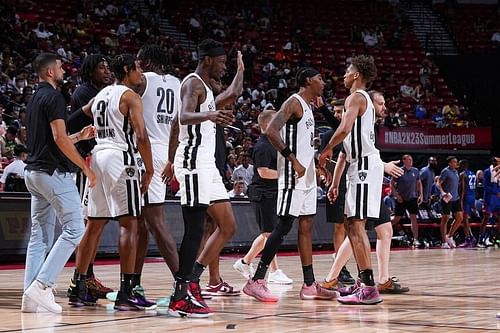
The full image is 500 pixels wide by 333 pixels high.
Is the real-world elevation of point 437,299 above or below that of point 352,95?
below

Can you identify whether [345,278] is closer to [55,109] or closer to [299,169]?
[299,169]

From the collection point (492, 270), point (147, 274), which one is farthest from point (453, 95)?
point (147, 274)

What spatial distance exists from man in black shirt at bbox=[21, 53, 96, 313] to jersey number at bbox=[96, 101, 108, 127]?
0.98 feet

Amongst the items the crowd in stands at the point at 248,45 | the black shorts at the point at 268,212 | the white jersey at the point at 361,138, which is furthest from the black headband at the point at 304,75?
the crowd in stands at the point at 248,45

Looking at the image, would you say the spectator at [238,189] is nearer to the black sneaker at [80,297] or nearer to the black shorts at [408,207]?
the black shorts at [408,207]

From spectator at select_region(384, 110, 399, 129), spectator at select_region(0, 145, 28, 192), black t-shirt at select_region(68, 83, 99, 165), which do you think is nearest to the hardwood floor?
black t-shirt at select_region(68, 83, 99, 165)

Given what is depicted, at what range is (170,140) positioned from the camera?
6941 millimetres

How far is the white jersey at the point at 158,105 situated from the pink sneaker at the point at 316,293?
1.79 meters

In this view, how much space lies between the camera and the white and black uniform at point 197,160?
6.50 m

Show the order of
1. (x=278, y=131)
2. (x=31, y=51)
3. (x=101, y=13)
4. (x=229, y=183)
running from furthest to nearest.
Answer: (x=101, y=13)
(x=31, y=51)
(x=229, y=183)
(x=278, y=131)

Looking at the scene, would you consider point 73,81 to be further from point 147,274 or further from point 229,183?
point 147,274

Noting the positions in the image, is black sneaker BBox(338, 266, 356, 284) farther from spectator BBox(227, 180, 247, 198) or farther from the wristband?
spectator BBox(227, 180, 247, 198)

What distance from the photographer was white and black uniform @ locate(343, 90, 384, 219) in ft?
25.1

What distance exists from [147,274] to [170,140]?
4097mm
